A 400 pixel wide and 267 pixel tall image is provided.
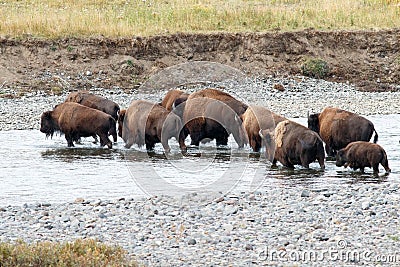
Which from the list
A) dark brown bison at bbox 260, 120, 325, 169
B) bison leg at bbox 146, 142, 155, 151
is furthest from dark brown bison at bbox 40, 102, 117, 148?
dark brown bison at bbox 260, 120, 325, 169

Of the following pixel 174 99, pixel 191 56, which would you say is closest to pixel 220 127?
pixel 174 99

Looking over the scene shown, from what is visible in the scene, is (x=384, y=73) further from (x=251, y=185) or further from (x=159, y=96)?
(x=251, y=185)

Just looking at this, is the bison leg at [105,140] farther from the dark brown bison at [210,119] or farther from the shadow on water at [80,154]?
the dark brown bison at [210,119]

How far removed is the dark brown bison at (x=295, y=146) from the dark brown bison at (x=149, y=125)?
7.97 ft

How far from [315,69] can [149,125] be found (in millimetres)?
14281

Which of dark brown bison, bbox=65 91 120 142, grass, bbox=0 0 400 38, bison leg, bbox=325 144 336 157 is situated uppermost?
grass, bbox=0 0 400 38

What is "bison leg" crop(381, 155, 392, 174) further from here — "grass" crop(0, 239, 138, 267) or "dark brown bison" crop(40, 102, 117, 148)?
"grass" crop(0, 239, 138, 267)

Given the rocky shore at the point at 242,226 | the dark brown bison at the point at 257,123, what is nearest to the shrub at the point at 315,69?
→ the dark brown bison at the point at 257,123

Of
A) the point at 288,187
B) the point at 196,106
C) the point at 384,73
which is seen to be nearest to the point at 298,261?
the point at 288,187

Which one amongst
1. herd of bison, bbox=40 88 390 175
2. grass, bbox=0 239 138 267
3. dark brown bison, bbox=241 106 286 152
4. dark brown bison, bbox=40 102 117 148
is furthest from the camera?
dark brown bison, bbox=40 102 117 148

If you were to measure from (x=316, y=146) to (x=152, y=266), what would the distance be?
6.69m

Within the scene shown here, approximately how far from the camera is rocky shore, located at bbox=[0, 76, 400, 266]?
322 inches

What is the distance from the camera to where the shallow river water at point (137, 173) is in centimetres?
1234

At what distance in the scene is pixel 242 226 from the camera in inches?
373
